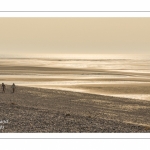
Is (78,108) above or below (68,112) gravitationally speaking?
above

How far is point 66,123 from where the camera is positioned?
56.5ft

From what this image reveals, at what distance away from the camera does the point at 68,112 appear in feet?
69.5

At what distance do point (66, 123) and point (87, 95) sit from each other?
1102cm

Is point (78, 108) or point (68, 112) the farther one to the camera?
point (78, 108)

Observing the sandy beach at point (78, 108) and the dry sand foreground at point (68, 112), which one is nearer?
the dry sand foreground at point (68, 112)

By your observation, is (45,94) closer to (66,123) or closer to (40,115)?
(40,115)

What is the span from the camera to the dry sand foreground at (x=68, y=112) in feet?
54.4

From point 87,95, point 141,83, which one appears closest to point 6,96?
point 87,95

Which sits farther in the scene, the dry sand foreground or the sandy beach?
the sandy beach

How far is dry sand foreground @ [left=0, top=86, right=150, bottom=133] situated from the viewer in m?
16.6
